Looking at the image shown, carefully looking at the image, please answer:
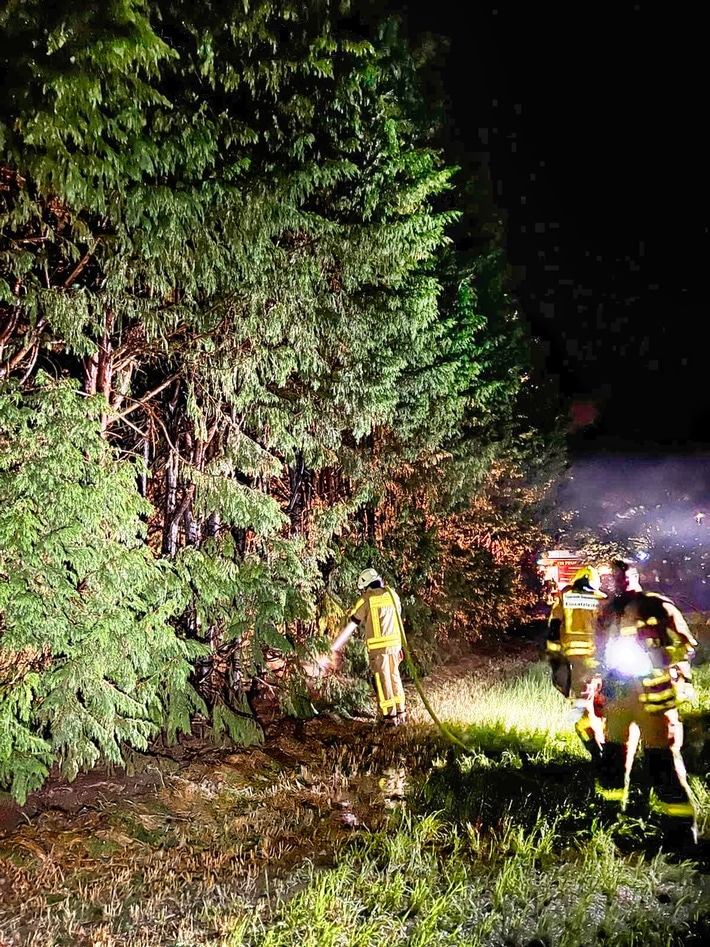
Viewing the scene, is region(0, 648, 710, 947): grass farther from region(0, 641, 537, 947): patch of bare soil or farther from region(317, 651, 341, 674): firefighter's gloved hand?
region(317, 651, 341, 674): firefighter's gloved hand

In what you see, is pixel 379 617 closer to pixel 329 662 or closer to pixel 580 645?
pixel 329 662

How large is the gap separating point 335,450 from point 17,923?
5494 millimetres

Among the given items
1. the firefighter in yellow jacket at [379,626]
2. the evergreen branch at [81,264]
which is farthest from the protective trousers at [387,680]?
the evergreen branch at [81,264]

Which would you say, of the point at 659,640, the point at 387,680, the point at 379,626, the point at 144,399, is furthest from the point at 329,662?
the point at 659,640

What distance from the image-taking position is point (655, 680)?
5.35m

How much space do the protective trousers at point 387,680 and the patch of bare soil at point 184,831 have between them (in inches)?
14.0

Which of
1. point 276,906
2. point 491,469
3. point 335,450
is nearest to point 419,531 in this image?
point 491,469

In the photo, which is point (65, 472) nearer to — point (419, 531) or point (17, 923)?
point (17, 923)

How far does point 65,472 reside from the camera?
5188mm

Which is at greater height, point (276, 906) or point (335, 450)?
point (335, 450)

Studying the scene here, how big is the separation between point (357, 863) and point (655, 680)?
7.84ft

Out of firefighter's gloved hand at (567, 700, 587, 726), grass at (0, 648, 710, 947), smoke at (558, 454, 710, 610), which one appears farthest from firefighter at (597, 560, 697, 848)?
smoke at (558, 454, 710, 610)

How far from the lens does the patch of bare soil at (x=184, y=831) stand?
4043 mm

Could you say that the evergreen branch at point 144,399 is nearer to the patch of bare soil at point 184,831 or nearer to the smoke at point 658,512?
the patch of bare soil at point 184,831
